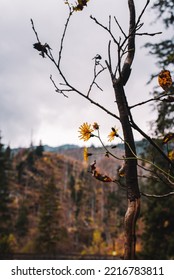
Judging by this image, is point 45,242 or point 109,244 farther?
point 109,244

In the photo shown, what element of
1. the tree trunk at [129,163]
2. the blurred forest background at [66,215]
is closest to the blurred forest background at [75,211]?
the blurred forest background at [66,215]

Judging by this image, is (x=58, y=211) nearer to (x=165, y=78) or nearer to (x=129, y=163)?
(x=129, y=163)

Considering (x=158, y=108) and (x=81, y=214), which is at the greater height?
(x=158, y=108)

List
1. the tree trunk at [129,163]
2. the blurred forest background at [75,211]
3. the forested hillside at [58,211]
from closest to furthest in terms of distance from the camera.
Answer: the tree trunk at [129,163] → the blurred forest background at [75,211] → the forested hillside at [58,211]

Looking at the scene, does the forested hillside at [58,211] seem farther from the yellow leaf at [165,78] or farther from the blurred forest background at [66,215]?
the yellow leaf at [165,78]

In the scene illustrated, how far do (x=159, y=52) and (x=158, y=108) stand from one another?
1638 mm

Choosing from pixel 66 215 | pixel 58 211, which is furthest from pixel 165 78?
pixel 66 215

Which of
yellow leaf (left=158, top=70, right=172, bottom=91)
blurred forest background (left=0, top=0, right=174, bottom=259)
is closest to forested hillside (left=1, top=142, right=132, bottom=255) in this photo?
blurred forest background (left=0, top=0, right=174, bottom=259)

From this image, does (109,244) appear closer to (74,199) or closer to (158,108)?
(74,199)

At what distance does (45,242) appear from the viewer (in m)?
33.6

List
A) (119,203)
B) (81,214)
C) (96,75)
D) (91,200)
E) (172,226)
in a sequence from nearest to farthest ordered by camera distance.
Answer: (96,75), (172,226), (119,203), (81,214), (91,200)

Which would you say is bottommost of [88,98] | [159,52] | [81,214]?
[81,214]
